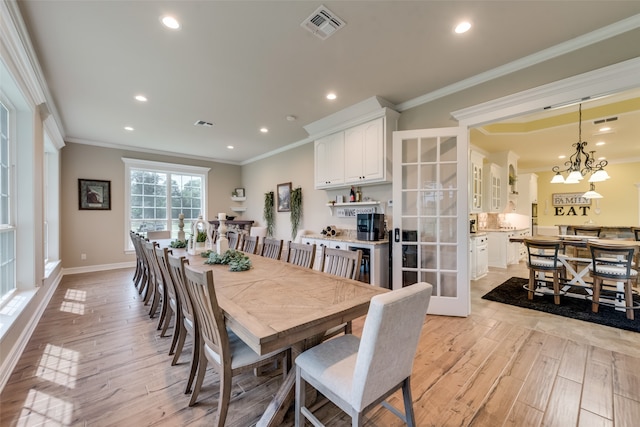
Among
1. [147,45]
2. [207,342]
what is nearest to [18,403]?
[207,342]

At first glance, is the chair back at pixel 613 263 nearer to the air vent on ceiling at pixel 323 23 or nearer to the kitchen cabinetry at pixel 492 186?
the kitchen cabinetry at pixel 492 186

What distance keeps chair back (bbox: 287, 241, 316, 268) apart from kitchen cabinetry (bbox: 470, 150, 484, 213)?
3828 mm

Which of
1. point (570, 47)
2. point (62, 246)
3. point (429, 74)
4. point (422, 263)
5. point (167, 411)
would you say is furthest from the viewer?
point (62, 246)

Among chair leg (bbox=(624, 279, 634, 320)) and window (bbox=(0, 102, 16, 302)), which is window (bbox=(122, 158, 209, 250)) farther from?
chair leg (bbox=(624, 279, 634, 320))

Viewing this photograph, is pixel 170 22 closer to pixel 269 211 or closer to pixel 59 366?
pixel 59 366

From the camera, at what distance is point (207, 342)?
1.50m

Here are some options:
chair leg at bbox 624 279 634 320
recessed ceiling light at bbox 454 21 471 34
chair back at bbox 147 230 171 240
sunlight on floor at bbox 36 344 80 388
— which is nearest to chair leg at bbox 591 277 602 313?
chair leg at bbox 624 279 634 320

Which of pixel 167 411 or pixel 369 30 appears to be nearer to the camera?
pixel 167 411

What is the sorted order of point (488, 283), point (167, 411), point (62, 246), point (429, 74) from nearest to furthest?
point (167, 411) → point (429, 74) → point (488, 283) → point (62, 246)

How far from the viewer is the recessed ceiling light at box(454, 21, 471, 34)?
2055mm

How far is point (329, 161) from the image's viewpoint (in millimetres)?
4309

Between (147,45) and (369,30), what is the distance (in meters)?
2.00

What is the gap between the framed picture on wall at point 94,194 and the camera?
205 inches

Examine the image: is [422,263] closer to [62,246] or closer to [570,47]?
[570,47]
